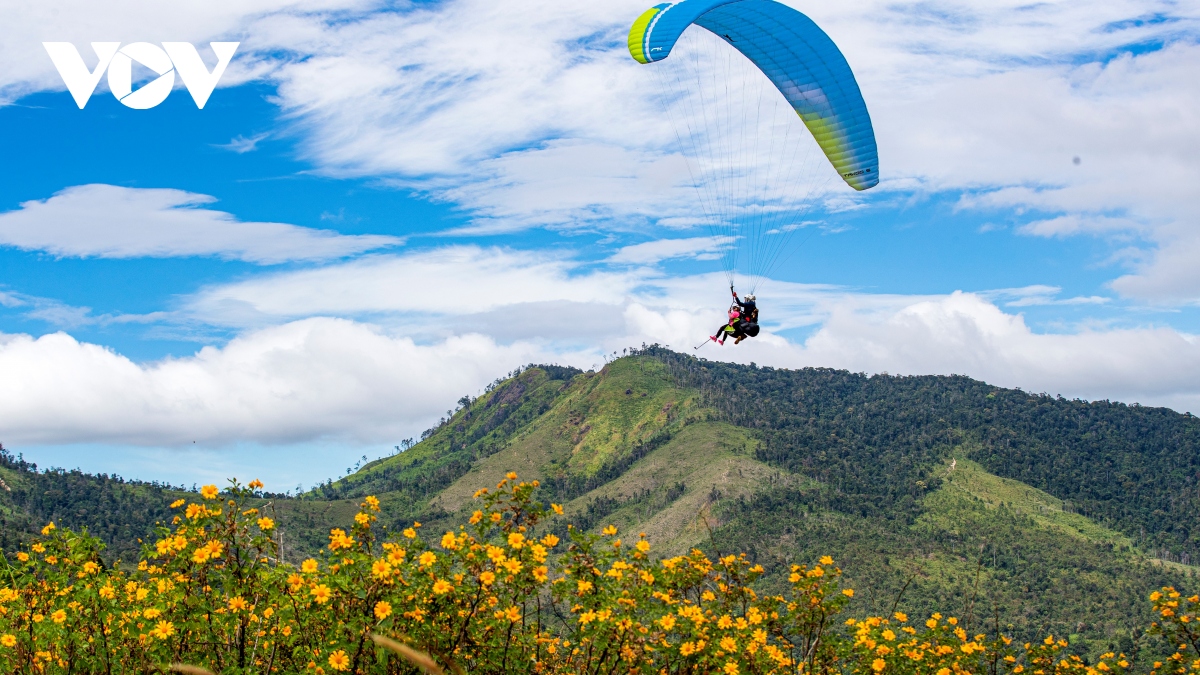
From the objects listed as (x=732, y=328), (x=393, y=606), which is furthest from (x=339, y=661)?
(x=732, y=328)

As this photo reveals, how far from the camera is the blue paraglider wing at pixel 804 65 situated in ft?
69.1

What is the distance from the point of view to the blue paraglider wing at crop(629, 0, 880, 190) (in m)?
21.1

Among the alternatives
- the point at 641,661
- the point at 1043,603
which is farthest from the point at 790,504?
the point at 641,661

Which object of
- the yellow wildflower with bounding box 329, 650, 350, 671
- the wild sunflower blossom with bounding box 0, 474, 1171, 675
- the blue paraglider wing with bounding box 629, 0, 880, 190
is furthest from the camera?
the blue paraglider wing with bounding box 629, 0, 880, 190

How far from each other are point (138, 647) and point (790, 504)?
18773 centimetres

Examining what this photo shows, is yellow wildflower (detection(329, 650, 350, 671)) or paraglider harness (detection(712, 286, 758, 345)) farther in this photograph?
paraglider harness (detection(712, 286, 758, 345))

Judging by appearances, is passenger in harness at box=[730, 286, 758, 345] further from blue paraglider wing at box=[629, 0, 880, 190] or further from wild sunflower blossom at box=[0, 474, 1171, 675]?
wild sunflower blossom at box=[0, 474, 1171, 675]

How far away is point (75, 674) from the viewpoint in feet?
27.3

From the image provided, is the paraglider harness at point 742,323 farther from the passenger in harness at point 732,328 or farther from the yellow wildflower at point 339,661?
the yellow wildflower at point 339,661

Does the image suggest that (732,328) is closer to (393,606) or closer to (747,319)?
(747,319)

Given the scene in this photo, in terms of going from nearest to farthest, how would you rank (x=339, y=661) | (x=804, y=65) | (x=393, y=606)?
(x=339, y=661) → (x=393, y=606) → (x=804, y=65)

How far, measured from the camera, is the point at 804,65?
22078mm

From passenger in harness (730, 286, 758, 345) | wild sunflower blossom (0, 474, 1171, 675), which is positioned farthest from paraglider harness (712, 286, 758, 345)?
wild sunflower blossom (0, 474, 1171, 675)

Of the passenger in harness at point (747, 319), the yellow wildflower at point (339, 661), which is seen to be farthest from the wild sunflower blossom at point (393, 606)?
the passenger in harness at point (747, 319)
